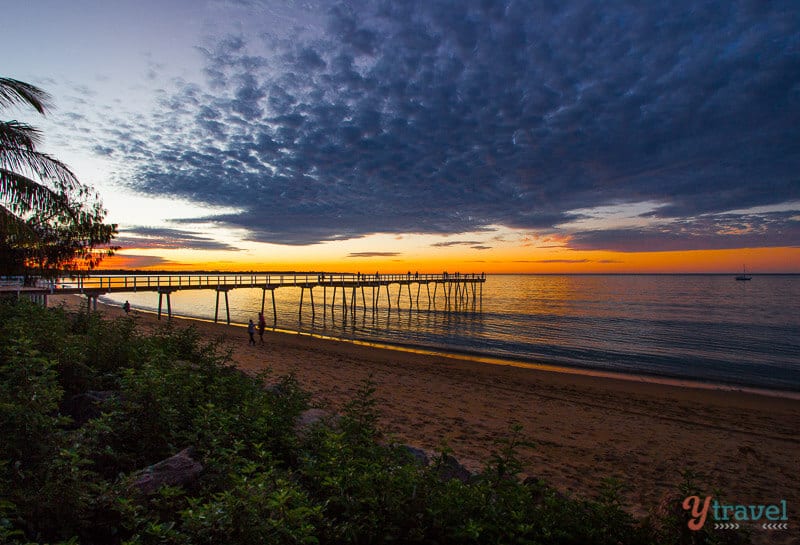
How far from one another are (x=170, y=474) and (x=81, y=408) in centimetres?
318

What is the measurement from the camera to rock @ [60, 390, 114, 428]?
6.13 meters

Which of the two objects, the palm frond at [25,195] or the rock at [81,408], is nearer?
the rock at [81,408]

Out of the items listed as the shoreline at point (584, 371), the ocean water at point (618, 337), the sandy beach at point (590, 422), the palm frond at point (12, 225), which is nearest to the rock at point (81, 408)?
the sandy beach at point (590, 422)

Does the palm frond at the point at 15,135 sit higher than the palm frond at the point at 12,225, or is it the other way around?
the palm frond at the point at 15,135

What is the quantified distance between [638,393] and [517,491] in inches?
669

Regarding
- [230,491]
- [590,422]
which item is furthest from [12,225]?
[590,422]

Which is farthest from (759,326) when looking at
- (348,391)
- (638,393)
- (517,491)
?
(517,491)

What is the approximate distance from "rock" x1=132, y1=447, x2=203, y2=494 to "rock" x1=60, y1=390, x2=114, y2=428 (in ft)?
7.91

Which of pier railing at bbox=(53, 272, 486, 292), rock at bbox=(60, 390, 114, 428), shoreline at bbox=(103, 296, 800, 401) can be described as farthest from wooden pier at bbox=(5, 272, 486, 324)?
shoreline at bbox=(103, 296, 800, 401)

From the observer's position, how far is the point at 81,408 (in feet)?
20.7

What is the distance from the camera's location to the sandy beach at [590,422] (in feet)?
31.4

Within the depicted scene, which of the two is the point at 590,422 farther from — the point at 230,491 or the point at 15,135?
the point at 15,135

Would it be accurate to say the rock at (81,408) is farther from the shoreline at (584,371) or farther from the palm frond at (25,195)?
the shoreline at (584,371)

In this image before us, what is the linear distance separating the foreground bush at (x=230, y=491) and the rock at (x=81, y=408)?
1.5 inches
